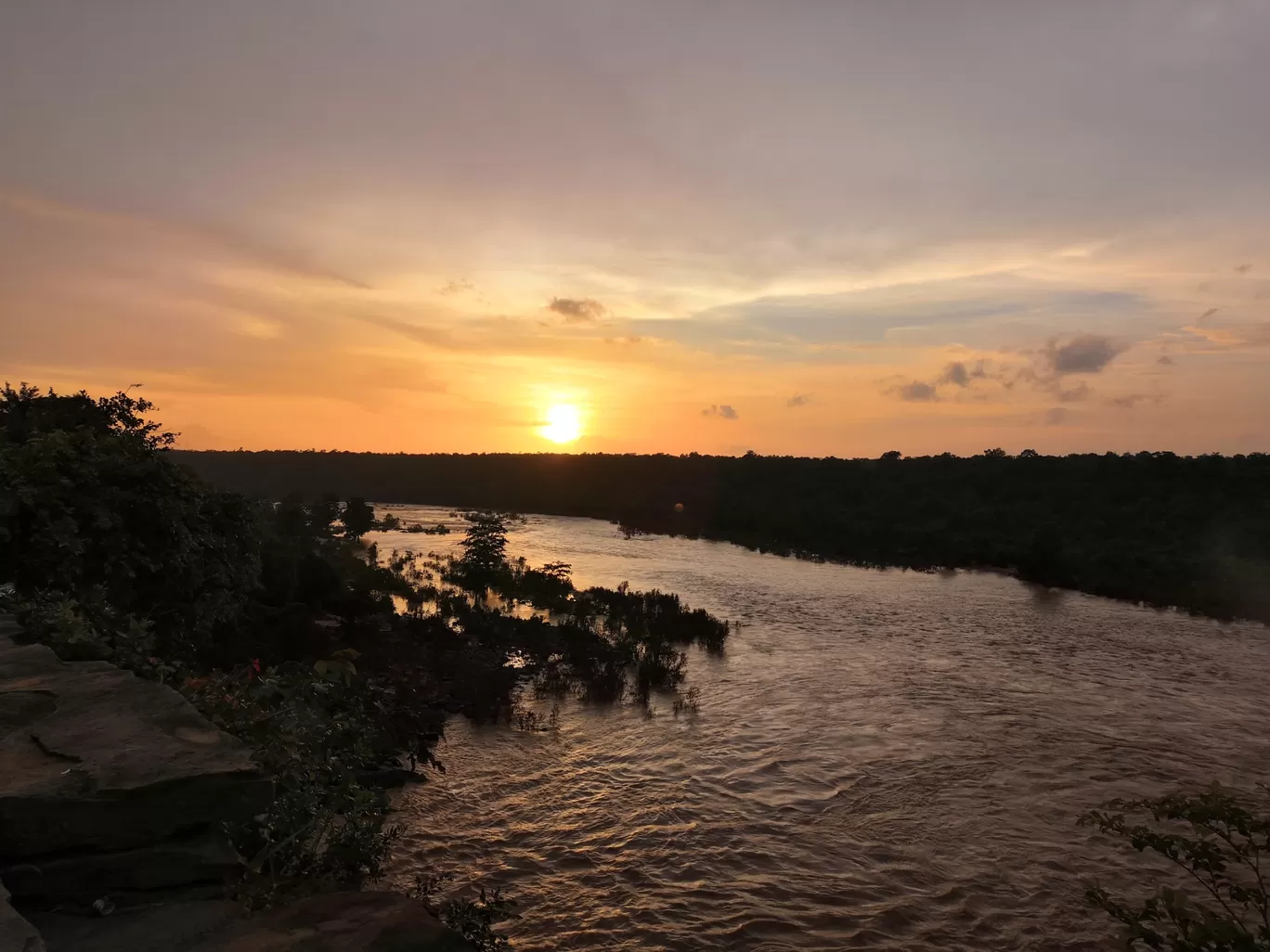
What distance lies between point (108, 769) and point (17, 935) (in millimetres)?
1448

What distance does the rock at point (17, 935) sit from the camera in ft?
10.7

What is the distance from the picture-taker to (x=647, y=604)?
90.2 ft

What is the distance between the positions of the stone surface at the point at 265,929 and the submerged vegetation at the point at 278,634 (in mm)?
254

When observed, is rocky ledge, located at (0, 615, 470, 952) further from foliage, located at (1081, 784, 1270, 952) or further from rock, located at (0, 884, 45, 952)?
foliage, located at (1081, 784, 1270, 952)

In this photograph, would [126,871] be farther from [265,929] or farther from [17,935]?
[17,935]

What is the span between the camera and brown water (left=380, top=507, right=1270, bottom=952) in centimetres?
899

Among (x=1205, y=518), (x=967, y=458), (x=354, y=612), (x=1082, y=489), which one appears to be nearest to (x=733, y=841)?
(x=354, y=612)

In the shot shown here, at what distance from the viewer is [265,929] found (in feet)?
14.2

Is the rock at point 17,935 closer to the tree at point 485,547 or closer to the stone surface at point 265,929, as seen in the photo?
the stone surface at point 265,929

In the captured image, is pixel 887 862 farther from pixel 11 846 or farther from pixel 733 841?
pixel 11 846

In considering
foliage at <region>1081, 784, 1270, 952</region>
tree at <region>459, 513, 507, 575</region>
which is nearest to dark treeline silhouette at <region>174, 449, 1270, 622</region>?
tree at <region>459, 513, 507, 575</region>

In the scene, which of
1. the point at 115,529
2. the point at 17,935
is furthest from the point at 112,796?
the point at 115,529

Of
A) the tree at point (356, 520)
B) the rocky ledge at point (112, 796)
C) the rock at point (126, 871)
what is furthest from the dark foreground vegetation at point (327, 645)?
the tree at point (356, 520)

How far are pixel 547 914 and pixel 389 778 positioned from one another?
4171 millimetres
